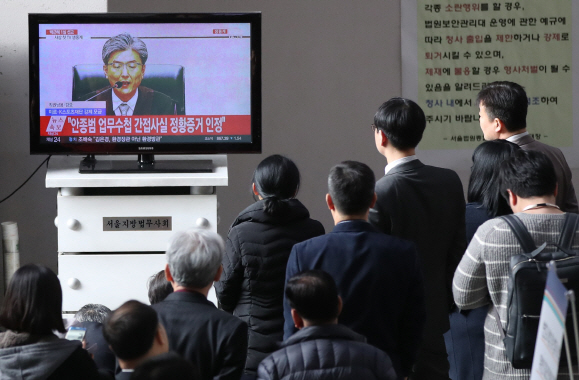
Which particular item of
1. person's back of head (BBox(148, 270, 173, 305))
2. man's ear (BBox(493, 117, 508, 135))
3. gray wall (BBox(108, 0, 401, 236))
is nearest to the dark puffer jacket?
person's back of head (BBox(148, 270, 173, 305))

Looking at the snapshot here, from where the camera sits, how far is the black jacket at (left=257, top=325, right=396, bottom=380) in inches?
58.0

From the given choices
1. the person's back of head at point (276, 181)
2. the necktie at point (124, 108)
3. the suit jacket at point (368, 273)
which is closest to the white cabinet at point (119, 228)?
the necktie at point (124, 108)

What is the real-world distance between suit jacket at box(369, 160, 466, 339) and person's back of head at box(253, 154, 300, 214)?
29 cm

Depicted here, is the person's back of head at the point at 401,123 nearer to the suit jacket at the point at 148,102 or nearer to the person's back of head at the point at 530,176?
the person's back of head at the point at 530,176

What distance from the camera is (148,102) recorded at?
275cm

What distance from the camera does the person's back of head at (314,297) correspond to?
1.54 meters

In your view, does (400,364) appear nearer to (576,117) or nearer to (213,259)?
(213,259)

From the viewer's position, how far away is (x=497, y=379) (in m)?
1.88

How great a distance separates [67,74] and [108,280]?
790 mm

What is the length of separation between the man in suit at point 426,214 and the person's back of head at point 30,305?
0.94m

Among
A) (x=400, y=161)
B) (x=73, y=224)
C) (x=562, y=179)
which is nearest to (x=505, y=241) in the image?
(x=400, y=161)

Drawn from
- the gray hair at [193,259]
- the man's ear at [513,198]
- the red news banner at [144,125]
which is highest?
the red news banner at [144,125]

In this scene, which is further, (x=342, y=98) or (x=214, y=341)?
(x=342, y=98)

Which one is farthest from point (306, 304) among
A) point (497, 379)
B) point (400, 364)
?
point (497, 379)
